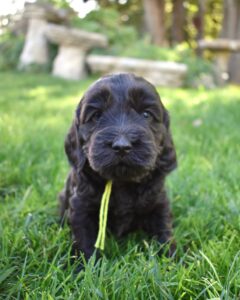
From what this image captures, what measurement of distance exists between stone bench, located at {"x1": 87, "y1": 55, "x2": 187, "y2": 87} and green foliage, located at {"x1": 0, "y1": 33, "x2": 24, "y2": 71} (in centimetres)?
290

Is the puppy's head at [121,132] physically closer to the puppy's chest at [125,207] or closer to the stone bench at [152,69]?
the puppy's chest at [125,207]

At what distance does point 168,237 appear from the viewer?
2514mm

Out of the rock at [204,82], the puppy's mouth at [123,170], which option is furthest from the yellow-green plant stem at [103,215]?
the rock at [204,82]

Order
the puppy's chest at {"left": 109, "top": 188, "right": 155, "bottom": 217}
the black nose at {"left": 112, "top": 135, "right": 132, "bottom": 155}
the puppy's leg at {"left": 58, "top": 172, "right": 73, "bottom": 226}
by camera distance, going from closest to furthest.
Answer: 1. the black nose at {"left": 112, "top": 135, "right": 132, "bottom": 155}
2. the puppy's chest at {"left": 109, "top": 188, "right": 155, "bottom": 217}
3. the puppy's leg at {"left": 58, "top": 172, "right": 73, "bottom": 226}

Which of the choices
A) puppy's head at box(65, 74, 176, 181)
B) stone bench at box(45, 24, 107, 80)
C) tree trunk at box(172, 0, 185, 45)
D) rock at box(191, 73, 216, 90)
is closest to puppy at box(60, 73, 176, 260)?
puppy's head at box(65, 74, 176, 181)

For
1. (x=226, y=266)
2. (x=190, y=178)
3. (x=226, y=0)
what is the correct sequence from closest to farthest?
1. (x=226, y=266)
2. (x=190, y=178)
3. (x=226, y=0)

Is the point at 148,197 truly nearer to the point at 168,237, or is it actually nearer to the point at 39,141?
the point at 168,237

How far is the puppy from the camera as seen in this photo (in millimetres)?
2170

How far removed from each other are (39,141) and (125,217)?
2.11 metres

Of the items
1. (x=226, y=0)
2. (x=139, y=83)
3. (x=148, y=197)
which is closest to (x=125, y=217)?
(x=148, y=197)

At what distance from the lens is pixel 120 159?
6.98 feet

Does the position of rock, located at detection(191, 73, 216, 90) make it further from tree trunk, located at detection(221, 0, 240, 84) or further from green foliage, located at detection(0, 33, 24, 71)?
green foliage, located at detection(0, 33, 24, 71)

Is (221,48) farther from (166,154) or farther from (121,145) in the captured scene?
(121,145)

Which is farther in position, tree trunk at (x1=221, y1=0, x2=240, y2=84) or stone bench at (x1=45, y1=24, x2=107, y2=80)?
tree trunk at (x1=221, y1=0, x2=240, y2=84)
